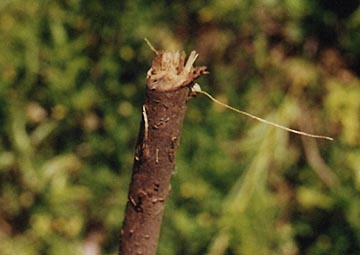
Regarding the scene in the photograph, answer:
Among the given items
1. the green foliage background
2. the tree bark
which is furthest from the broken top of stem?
the green foliage background

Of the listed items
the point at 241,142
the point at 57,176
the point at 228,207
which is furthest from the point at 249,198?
the point at 57,176

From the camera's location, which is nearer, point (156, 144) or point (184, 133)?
point (156, 144)

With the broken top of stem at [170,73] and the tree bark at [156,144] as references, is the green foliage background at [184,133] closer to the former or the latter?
the tree bark at [156,144]

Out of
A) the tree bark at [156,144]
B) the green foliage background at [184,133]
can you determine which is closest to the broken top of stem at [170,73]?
the tree bark at [156,144]

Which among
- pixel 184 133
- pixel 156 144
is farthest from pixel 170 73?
pixel 184 133

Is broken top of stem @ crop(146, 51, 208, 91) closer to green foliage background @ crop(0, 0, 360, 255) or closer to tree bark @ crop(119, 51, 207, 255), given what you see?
tree bark @ crop(119, 51, 207, 255)

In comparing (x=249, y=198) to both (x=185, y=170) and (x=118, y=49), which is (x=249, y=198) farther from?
(x=118, y=49)

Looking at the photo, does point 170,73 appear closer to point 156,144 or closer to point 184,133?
point 156,144
